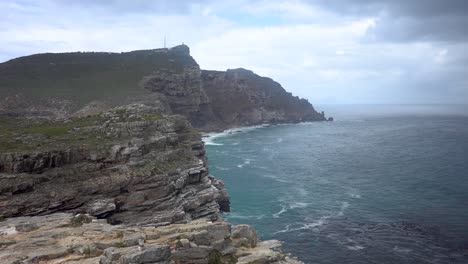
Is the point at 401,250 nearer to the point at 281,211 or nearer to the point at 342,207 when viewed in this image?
the point at 342,207

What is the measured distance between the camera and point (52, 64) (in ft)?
567

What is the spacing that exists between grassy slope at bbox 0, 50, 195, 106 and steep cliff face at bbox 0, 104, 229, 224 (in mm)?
79866

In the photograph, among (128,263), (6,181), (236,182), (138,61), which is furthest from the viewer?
(138,61)

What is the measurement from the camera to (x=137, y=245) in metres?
28.1

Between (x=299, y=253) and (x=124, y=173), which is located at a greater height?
(x=124, y=173)

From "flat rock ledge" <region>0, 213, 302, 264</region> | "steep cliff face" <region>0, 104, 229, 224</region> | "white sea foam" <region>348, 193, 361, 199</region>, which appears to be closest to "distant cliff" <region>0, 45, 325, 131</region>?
"white sea foam" <region>348, 193, 361, 199</region>

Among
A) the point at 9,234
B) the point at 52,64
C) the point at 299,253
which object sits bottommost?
the point at 299,253

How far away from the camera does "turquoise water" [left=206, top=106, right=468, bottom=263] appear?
58.4m

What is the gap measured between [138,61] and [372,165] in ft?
388

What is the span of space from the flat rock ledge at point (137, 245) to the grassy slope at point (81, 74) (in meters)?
109

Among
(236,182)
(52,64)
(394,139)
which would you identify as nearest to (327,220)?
(236,182)

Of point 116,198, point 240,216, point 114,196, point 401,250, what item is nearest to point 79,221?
point 116,198

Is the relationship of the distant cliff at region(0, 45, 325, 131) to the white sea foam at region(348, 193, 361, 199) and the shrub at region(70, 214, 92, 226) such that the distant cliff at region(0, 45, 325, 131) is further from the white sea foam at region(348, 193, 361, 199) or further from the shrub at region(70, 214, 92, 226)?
the shrub at region(70, 214, 92, 226)

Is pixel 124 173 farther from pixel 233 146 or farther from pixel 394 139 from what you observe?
pixel 394 139
